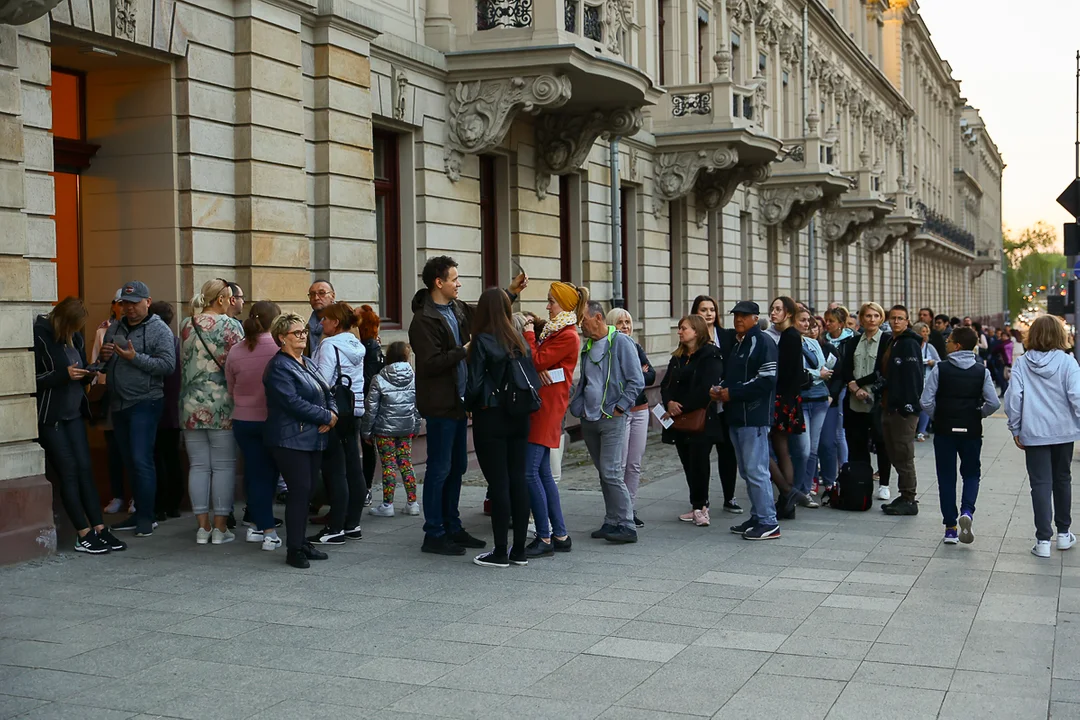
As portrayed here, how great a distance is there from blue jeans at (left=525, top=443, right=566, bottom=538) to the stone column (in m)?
3.24

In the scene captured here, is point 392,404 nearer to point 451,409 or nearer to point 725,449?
point 451,409

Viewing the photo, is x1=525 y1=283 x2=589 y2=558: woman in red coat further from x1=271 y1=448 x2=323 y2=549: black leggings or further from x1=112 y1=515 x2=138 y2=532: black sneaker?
x1=112 y1=515 x2=138 y2=532: black sneaker

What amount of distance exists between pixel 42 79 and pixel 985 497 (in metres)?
9.15

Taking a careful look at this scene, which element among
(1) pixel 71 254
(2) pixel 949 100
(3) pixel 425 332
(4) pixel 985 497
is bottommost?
(4) pixel 985 497

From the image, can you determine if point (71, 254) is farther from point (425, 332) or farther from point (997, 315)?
point (997, 315)

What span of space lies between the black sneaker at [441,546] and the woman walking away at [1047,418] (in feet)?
13.3

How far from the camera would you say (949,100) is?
259 ft

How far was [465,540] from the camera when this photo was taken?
894 centimetres

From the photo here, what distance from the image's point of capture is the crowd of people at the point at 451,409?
8289 millimetres

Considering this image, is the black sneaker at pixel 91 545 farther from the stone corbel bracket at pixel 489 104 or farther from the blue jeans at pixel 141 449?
the stone corbel bracket at pixel 489 104

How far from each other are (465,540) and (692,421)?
2281 millimetres

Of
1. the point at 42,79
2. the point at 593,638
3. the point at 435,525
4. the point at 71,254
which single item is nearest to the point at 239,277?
the point at 71,254

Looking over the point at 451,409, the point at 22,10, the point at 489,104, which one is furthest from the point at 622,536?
the point at 489,104

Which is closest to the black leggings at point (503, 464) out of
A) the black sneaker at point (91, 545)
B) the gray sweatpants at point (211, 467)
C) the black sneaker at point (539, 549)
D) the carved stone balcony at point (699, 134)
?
the black sneaker at point (539, 549)
